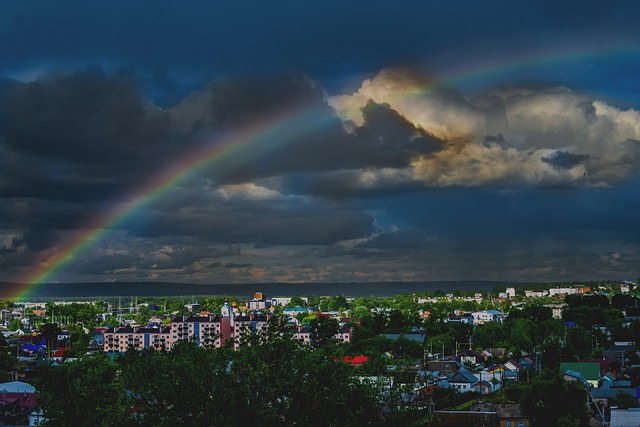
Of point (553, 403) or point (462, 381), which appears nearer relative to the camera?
point (553, 403)

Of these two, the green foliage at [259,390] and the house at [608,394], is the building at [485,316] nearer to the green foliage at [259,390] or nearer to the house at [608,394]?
the house at [608,394]

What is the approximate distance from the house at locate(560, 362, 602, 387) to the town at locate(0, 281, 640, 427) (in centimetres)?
11

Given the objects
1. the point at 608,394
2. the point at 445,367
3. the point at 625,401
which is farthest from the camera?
the point at 445,367

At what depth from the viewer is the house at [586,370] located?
41156 mm

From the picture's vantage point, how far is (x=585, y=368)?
4269 centimetres

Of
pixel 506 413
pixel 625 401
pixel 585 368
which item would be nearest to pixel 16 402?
pixel 506 413

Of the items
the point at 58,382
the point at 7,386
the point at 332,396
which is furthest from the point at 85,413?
the point at 7,386

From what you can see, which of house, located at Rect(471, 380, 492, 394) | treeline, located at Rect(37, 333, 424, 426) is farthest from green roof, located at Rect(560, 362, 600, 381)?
treeline, located at Rect(37, 333, 424, 426)

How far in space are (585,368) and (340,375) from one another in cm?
3251

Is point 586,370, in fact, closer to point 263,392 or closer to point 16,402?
point 16,402

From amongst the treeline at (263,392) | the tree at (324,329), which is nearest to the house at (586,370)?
the tree at (324,329)

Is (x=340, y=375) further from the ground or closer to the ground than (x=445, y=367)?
further from the ground

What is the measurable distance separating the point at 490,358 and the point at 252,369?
1696 inches

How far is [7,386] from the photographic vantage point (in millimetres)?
34094
